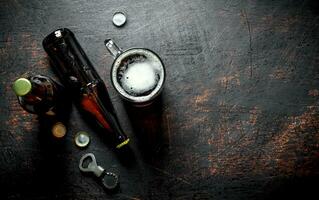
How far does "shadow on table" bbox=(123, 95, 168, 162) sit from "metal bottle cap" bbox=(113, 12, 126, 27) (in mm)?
230

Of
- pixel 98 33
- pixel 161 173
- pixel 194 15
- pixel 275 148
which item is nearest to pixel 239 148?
pixel 275 148

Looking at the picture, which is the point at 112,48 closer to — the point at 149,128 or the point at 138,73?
the point at 138,73

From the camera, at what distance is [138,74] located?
952 millimetres

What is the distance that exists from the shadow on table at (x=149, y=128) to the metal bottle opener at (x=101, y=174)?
4.2 inches

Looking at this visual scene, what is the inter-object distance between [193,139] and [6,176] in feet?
1.74

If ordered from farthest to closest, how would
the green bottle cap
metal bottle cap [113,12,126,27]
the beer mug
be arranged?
metal bottle cap [113,12,126,27], the beer mug, the green bottle cap

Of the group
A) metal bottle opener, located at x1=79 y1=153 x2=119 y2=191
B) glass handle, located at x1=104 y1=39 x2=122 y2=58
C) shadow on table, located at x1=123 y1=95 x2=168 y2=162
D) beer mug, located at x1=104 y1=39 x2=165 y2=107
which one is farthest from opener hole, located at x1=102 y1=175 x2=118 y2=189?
glass handle, located at x1=104 y1=39 x2=122 y2=58

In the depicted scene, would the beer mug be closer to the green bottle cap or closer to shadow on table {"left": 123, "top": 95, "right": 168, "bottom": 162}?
shadow on table {"left": 123, "top": 95, "right": 168, "bottom": 162}

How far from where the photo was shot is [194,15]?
1.06 meters

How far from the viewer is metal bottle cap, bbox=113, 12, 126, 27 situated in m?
1.05

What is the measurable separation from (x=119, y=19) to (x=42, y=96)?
32 cm

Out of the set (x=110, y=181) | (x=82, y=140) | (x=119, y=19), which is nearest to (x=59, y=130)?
(x=82, y=140)

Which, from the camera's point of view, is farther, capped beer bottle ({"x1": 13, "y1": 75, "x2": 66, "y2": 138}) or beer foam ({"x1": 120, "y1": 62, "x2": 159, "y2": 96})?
beer foam ({"x1": 120, "y1": 62, "x2": 159, "y2": 96})

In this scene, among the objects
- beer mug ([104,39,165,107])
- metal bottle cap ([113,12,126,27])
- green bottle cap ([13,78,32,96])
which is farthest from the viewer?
metal bottle cap ([113,12,126,27])
